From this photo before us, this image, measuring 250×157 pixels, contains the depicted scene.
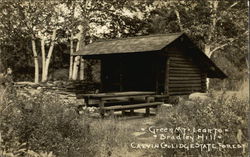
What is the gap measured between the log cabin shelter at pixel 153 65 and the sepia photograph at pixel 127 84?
0.06 metres

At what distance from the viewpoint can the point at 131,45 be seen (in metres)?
17.9

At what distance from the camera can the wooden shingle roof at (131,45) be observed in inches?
652

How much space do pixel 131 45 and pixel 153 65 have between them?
159 cm

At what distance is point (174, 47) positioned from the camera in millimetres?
18328

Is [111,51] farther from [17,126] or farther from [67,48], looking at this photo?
[67,48]

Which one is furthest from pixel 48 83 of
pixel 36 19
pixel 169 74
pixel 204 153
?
pixel 204 153

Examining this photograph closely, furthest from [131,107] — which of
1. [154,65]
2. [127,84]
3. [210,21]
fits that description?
[210,21]

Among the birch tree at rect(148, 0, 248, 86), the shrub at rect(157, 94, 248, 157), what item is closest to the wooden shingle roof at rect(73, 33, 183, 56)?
the birch tree at rect(148, 0, 248, 86)

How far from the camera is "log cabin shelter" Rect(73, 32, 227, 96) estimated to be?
17734 millimetres

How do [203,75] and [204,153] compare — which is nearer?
[204,153]

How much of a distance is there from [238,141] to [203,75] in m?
15.6

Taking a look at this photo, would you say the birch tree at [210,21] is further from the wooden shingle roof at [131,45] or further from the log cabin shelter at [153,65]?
the wooden shingle roof at [131,45]

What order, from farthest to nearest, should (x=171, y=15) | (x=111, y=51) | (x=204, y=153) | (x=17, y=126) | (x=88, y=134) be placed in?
(x=171, y=15), (x=111, y=51), (x=88, y=134), (x=17, y=126), (x=204, y=153)

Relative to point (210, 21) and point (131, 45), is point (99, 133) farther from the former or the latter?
point (210, 21)
